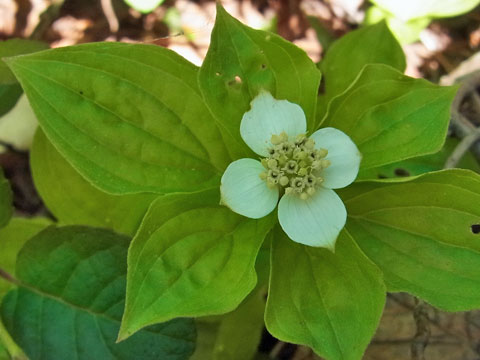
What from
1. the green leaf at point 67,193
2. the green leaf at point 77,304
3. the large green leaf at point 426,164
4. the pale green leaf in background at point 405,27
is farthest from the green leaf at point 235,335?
the pale green leaf in background at point 405,27

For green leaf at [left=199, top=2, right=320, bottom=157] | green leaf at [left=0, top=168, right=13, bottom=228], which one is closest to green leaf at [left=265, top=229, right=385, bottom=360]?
green leaf at [left=199, top=2, right=320, bottom=157]

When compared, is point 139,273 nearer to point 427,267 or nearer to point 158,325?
point 158,325

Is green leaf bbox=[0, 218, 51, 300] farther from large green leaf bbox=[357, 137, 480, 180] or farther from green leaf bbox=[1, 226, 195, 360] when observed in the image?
large green leaf bbox=[357, 137, 480, 180]

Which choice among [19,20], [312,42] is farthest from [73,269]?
[312,42]

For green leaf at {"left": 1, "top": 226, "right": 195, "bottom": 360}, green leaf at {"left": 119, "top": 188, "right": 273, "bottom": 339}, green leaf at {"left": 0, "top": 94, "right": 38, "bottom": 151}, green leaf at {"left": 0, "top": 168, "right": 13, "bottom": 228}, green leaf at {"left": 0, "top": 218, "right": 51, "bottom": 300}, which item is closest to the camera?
green leaf at {"left": 119, "top": 188, "right": 273, "bottom": 339}

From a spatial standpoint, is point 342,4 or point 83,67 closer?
point 83,67

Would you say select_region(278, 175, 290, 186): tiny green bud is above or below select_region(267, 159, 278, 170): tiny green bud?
below

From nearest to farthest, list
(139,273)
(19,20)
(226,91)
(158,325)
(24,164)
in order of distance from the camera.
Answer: (139,273) → (226,91) → (158,325) → (24,164) → (19,20)

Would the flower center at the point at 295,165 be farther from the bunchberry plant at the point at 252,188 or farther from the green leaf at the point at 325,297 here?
the green leaf at the point at 325,297
